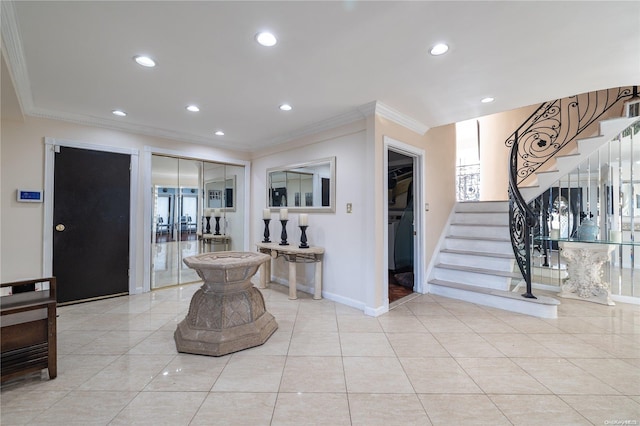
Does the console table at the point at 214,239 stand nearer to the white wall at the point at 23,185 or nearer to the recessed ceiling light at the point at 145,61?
the white wall at the point at 23,185

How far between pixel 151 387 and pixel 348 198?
8.93 feet

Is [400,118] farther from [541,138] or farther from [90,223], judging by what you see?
[90,223]

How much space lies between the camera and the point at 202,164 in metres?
4.78

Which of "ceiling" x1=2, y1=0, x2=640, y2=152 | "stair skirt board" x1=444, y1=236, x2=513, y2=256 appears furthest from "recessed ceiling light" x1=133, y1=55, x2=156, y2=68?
"stair skirt board" x1=444, y1=236, x2=513, y2=256

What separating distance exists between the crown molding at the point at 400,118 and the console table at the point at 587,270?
8.44 feet

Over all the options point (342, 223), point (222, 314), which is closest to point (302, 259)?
point (342, 223)

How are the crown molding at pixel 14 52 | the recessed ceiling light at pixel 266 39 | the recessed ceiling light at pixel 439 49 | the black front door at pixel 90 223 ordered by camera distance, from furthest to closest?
the black front door at pixel 90 223
the recessed ceiling light at pixel 439 49
the recessed ceiling light at pixel 266 39
the crown molding at pixel 14 52

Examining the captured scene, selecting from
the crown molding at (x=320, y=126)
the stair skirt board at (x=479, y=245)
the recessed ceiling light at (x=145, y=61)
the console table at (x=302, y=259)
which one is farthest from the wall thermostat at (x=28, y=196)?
the stair skirt board at (x=479, y=245)

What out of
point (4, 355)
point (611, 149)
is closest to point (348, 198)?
point (4, 355)

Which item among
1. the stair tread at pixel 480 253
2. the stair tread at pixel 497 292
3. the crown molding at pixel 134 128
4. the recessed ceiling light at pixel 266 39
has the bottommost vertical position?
the stair tread at pixel 497 292

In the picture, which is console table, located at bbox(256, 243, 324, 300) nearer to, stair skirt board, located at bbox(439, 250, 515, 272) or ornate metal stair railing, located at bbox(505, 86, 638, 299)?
stair skirt board, located at bbox(439, 250, 515, 272)

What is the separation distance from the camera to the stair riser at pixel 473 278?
12.1 feet

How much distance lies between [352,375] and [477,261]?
119 inches

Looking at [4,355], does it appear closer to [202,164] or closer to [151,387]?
[151,387]
